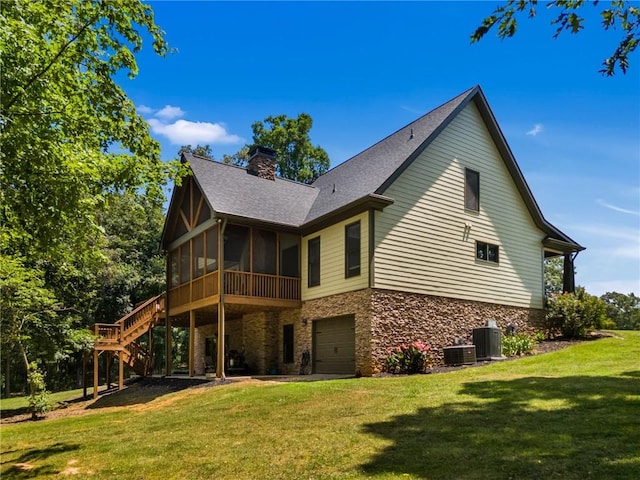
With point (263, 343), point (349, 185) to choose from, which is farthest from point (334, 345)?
point (349, 185)

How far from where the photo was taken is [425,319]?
1691cm

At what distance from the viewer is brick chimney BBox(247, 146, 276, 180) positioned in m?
22.4

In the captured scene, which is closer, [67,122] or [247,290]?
[67,122]

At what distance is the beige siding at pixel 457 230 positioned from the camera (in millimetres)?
16781

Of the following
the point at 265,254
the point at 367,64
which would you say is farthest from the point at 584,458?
the point at 265,254

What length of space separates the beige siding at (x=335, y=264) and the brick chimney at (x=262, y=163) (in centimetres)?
460

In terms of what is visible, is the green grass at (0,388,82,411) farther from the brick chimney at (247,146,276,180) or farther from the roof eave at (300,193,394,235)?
the roof eave at (300,193,394,235)

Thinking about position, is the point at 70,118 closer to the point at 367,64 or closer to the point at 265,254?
the point at 367,64

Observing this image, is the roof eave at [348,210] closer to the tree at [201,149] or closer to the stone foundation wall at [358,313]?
the stone foundation wall at [358,313]

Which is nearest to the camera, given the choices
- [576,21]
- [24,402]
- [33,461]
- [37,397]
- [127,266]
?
[576,21]

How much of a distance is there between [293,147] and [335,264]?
28.1 m

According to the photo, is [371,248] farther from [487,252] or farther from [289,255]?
[487,252]

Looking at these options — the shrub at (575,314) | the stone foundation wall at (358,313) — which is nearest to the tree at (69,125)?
the stone foundation wall at (358,313)

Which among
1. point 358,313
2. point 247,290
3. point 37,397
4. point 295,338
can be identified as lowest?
point 37,397
